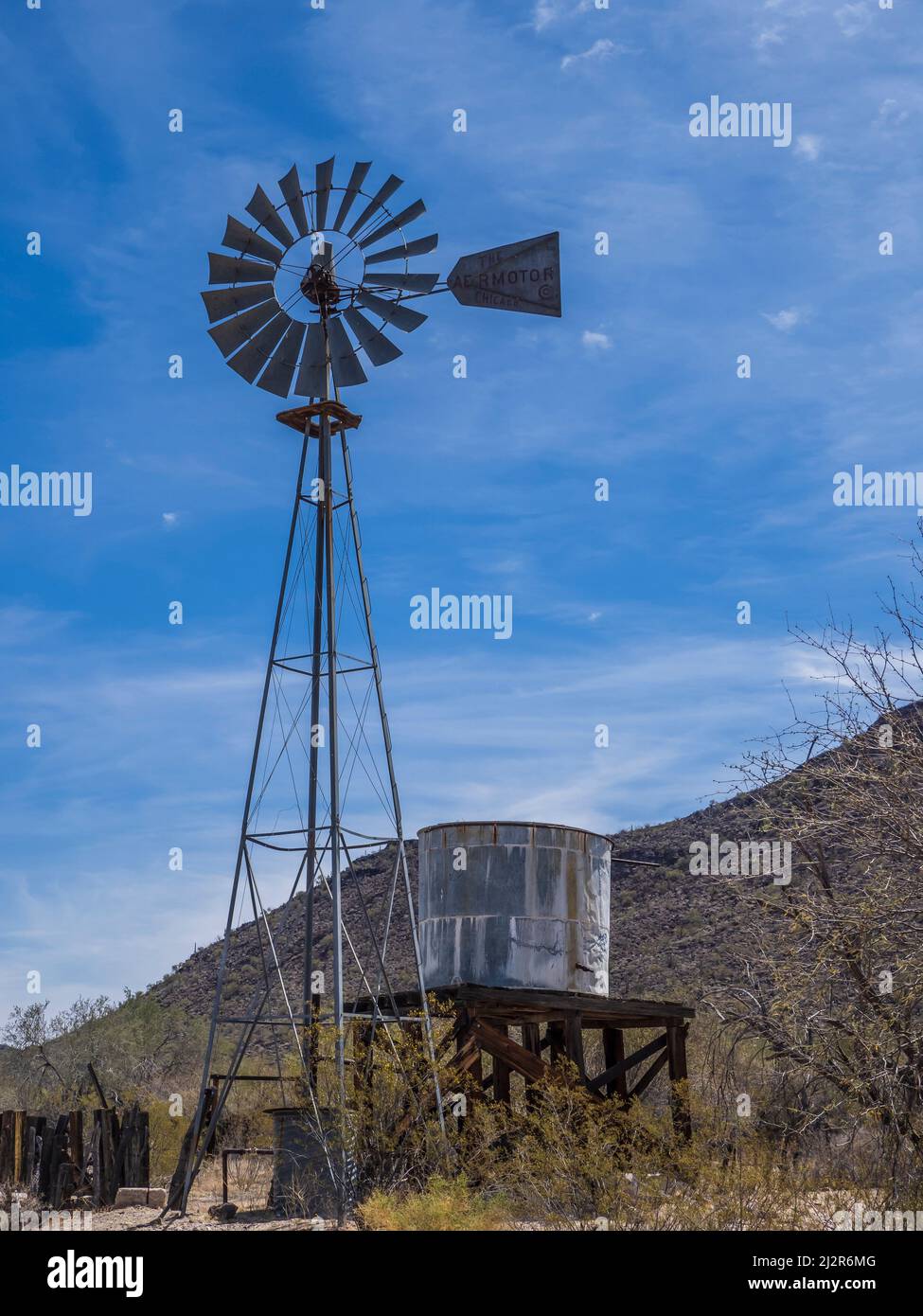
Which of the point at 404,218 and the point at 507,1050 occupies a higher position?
the point at 404,218

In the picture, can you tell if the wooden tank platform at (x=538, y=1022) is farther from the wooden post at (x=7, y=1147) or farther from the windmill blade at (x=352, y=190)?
the windmill blade at (x=352, y=190)

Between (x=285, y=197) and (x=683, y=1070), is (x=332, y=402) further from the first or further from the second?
(x=683, y=1070)

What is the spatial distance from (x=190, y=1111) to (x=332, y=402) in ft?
52.8

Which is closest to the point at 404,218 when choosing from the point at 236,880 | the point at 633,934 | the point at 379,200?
the point at 379,200

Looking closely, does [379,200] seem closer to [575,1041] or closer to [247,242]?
[247,242]

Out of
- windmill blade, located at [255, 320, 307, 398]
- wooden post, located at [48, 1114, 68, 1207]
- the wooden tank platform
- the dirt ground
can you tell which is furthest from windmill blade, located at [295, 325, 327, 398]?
wooden post, located at [48, 1114, 68, 1207]

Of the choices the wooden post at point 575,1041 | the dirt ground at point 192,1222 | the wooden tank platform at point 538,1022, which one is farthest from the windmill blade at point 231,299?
the dirt ground at point 192,1222

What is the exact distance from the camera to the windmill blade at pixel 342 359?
63.7 feet

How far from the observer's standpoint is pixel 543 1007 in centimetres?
1862

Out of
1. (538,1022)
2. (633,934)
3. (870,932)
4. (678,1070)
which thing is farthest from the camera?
(633,934)

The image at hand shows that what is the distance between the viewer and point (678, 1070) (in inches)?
819

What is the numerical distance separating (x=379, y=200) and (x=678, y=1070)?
13.5 meters
